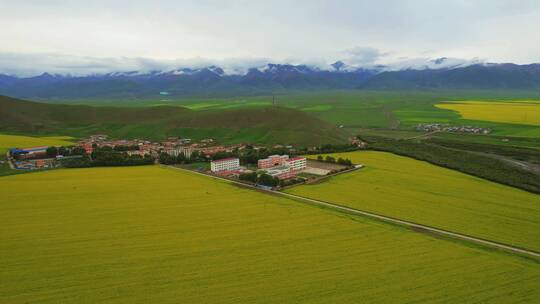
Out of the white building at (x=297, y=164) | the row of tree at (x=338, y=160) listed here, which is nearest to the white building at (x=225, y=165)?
the white building at (x=297, y=164)

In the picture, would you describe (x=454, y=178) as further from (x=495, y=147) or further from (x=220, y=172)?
(x=495, y=147)

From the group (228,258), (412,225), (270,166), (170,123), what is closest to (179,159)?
(270,166)

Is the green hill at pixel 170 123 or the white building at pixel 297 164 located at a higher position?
the green hill at pixel 170 123

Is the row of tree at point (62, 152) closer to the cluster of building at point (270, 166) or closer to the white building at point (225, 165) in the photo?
the white building at point (225, 165)

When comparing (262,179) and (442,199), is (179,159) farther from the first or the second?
(442,199)

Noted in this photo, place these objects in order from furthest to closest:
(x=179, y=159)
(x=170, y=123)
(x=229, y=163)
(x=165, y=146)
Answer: (x=170, y=123) < (x=165, y=146) < (x=179, y=159) < (x=229, y=163)

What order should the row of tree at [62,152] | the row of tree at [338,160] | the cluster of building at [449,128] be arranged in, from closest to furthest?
the row of tree at [338,160]
the row of tree at [62,152]
the cluster of building at [449,128]
